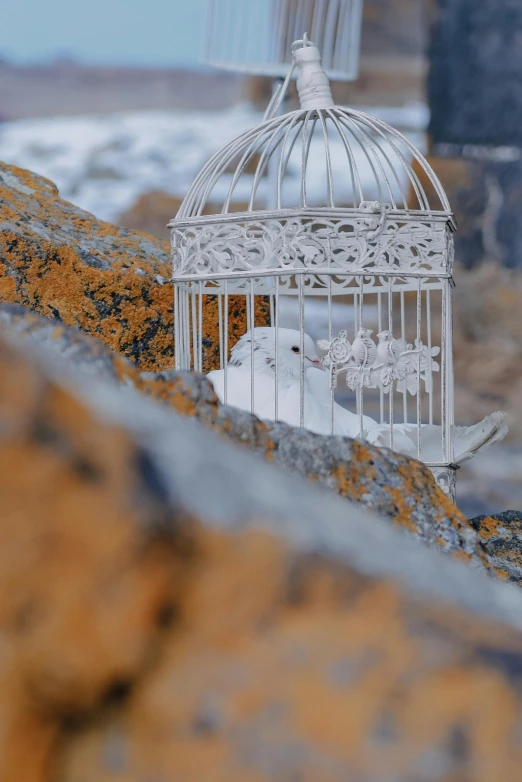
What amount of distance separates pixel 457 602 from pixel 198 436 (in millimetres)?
117

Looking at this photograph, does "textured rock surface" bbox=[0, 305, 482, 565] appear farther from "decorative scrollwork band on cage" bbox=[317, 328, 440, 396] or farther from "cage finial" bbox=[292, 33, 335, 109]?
"cage finial" bbox=[292, 33, 335, 109]

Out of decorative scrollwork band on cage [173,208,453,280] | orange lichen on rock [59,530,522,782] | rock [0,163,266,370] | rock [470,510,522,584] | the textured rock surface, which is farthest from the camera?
rock [0,163,266,370]

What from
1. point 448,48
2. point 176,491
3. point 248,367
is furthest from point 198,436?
point 448,48

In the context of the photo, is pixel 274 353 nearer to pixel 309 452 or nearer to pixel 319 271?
pixel 319 271

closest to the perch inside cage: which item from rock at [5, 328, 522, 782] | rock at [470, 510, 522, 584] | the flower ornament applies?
the flower ornament

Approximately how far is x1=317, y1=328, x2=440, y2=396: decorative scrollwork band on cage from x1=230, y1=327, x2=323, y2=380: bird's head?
8 cm

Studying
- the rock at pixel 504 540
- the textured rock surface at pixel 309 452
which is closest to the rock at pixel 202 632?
the textured rock surface at pixel 309 452

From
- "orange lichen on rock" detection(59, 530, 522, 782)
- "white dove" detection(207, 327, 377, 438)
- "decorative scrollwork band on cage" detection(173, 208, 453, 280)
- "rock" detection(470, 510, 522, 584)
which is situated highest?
"decorative scrollwork band on cage" detection(173, 208, 453, 280)

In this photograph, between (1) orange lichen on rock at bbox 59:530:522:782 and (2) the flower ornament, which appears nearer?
(1) orange lichen on rock at bbox 59:530:522:782

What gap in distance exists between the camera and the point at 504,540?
3.33 feet

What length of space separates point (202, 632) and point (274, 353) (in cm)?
112

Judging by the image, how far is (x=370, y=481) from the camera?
26.7 inches

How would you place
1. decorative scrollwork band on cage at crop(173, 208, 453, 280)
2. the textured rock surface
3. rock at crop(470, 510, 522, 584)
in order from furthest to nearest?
decorative scrollwork band on cage at crop(173, 208, 453, 280) < rock at crop(470, 510, 522, 584) < the textured rock surface

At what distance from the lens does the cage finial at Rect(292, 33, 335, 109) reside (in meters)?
1.46
